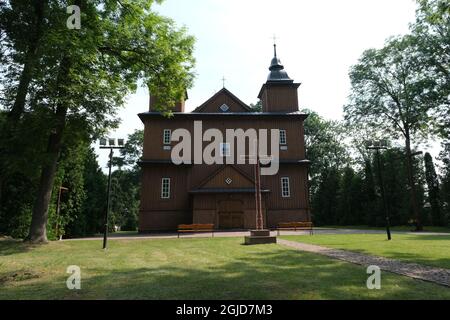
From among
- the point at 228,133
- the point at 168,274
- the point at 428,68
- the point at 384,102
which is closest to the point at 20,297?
the point at 168,274

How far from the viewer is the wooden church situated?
28.1 m

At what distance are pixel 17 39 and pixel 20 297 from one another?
9.37m

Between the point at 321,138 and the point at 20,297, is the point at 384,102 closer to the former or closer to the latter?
the point at 321,138

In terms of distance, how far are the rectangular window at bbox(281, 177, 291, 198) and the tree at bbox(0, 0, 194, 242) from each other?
15.6 meters

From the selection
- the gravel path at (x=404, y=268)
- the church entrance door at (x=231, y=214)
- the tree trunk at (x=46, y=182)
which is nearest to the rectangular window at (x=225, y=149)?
the church entrance door at (x=231, y=214)

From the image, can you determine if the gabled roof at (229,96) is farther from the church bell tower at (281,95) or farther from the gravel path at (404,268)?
the gravel path at (404,268)

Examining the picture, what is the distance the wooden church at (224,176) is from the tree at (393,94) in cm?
760

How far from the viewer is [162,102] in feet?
60.3

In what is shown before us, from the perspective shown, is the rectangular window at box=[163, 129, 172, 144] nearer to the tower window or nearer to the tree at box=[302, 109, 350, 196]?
the tower window

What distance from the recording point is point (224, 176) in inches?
1112

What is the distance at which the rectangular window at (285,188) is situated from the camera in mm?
30328

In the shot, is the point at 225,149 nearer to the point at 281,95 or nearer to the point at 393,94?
the point at 281,95

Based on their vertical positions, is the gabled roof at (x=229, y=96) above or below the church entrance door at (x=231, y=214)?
above

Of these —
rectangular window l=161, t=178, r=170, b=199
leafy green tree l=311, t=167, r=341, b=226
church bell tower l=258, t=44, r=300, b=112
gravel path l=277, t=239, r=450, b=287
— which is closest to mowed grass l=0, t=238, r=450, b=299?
gravel path l=277, t=239, r=450, b=287
